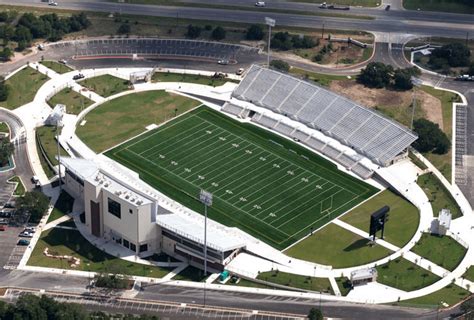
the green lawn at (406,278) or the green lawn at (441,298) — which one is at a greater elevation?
the green lawn at (406,278)

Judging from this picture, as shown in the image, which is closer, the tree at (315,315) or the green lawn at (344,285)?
the tree at (315,315)

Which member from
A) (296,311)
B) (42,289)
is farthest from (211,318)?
(42,289)

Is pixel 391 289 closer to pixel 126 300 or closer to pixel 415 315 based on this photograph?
pixel 415 315

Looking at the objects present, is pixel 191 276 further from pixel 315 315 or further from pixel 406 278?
pixel 406 278

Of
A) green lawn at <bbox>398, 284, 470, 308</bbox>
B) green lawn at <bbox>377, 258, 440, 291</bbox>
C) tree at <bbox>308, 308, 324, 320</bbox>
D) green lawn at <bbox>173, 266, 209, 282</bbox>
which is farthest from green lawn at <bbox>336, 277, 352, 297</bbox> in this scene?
green lawn at <bbox>173, 266, 209, 282</bbox>

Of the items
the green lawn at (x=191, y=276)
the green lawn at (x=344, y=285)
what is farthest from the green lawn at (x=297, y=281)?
the green lawn at (x=191, y=276)

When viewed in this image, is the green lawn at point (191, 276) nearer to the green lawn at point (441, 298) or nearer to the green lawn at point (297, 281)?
the green lawn at point (297, 281)

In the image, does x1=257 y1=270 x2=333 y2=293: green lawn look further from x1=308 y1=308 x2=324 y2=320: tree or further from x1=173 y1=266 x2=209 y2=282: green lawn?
x1=308 y1=308 x2=324 y2=320: tree
